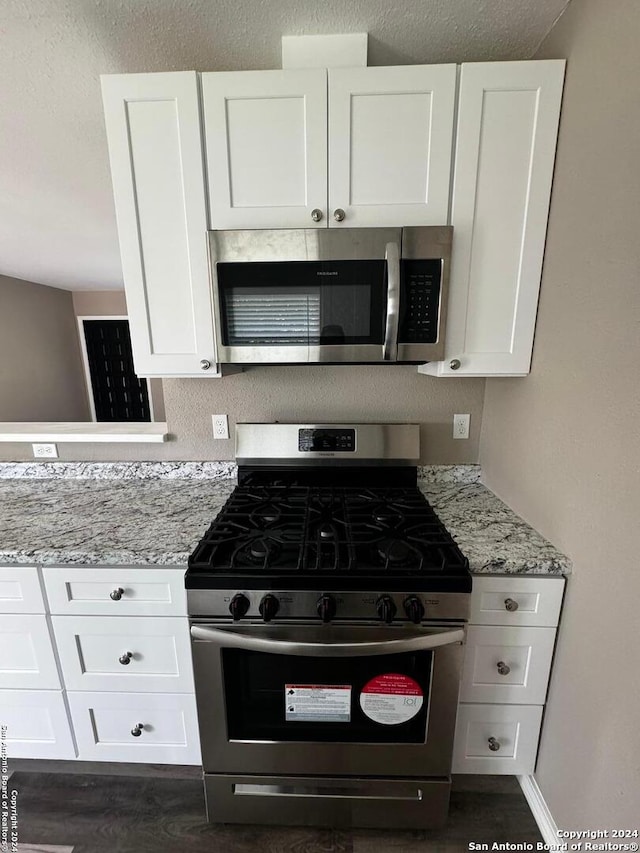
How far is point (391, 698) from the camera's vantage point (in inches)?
41.9

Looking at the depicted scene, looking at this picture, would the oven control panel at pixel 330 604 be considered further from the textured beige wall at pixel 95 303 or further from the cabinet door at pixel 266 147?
the textured beige wall at pixel 95 303

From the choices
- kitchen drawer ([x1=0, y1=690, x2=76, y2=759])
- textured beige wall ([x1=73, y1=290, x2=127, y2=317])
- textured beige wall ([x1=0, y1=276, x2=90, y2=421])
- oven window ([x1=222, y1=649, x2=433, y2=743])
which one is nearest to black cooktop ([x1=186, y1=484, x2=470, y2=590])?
oven window ([x1=222, y1=649, x2=433, y2=743])

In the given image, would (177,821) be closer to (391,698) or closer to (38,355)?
(391,698)

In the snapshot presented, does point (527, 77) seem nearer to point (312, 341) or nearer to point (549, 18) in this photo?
point (549, 18)

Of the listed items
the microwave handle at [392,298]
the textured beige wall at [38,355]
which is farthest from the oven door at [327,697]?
the textured beige wall at [38,355]

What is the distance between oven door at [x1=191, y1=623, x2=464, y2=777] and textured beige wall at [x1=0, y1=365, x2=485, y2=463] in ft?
2.79

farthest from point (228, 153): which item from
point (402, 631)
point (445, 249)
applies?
point (402, 631)

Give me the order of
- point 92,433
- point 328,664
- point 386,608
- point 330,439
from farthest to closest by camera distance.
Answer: point 92,433 → point 330,439 → point 328,664 → point 386,608

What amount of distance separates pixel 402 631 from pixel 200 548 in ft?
2.04

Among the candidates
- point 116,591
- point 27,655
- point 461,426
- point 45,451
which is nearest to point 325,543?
point 116,591

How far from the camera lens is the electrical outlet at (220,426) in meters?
1.65

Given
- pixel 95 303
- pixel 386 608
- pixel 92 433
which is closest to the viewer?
pixel 386 608

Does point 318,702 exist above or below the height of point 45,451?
below

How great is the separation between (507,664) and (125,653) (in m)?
1.23
